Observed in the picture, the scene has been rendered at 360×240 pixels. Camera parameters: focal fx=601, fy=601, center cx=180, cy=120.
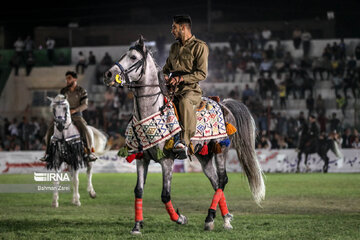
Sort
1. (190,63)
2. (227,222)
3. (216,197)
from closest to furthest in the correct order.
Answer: (190,63)
(227,222)
(216,197)

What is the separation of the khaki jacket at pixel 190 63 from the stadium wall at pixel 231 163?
1607 cm

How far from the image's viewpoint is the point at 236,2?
42.0 m

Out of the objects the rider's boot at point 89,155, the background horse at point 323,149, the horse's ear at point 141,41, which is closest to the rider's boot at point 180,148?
the horse's ear at point 141,41

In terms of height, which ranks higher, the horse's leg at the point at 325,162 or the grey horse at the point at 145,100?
the grey horse at the point at 145,100

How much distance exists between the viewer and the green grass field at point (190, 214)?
8.51m

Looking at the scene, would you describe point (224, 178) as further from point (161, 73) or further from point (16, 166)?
point (16, 166)

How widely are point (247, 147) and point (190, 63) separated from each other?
203 centimetres

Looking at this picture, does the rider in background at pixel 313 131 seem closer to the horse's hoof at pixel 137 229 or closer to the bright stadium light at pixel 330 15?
the bright stadium light at pixel 330 15

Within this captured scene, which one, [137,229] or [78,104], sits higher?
[78,104]

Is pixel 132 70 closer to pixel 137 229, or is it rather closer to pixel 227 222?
pixel 137 229

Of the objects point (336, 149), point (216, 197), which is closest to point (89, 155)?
point (216, 197)

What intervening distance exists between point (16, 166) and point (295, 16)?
71.5 feet

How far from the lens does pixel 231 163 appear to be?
85.7 feet

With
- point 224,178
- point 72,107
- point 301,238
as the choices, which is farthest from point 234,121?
point 72,107
